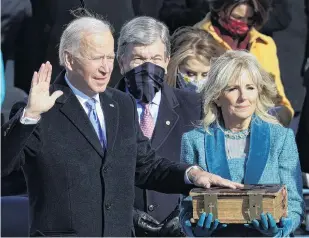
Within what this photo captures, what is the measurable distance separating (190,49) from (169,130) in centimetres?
75

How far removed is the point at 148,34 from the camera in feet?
20.5

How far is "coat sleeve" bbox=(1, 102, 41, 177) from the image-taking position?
477cm

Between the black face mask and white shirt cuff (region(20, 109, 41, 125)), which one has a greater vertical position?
white shirt cuff (region(20, 109, 41, 125))

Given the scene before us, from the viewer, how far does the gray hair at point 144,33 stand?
6.24 meters

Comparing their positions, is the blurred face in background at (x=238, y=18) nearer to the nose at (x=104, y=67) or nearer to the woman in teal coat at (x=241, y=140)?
the woman in teal coat at (x=241, y=140)

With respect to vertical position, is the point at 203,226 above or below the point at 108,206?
below

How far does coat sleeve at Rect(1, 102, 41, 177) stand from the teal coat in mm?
876

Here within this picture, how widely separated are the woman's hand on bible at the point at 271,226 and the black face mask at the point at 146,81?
1.28 metres

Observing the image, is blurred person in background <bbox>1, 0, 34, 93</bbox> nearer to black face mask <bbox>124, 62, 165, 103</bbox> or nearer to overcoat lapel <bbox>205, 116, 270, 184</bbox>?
black face mask <bbox>124, 62, 165, 103</bbox>

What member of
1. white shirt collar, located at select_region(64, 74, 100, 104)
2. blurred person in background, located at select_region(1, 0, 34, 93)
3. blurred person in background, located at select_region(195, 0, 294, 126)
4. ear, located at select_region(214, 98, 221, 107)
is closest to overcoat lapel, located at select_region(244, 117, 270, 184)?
ear, located at select_region(214, 98, 221, 107)

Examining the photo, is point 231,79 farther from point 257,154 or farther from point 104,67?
point 104,67

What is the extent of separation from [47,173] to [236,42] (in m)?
2.81

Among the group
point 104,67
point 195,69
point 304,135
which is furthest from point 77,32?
point 304,135

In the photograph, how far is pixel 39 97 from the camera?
4.79 metres
